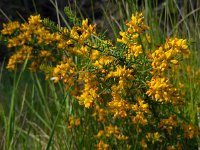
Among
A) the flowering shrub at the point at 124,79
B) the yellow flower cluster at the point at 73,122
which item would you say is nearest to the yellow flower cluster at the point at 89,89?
the flowering shrub at the point at 124,79

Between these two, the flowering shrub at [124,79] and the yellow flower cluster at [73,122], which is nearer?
the flowering shrub at [124,79]

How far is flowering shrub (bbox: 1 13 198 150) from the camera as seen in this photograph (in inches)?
56.1

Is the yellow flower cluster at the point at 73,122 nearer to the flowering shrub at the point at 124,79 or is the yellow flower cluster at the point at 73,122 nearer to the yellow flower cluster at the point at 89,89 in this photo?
the flowering shrub at the point at 124,79

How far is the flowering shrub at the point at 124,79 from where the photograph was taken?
142cm

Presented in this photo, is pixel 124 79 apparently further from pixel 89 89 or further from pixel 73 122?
pixel 73 122

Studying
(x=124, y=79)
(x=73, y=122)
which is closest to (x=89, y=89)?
(x=124, y=79)

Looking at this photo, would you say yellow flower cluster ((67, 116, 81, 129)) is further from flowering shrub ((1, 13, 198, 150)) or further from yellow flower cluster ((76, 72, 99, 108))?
yellow flower cluster ((76, 72, 99, 108))

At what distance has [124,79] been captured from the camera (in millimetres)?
1448

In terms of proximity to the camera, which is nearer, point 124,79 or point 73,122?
point 124,79

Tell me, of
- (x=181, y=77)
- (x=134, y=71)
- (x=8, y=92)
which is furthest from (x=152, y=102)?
(x=8, y=92)

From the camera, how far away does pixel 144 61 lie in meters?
1.44

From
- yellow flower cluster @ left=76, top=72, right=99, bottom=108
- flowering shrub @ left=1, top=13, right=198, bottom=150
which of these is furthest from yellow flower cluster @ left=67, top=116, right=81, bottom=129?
yellow flower cluster @ left=76, top=72, right=99, bottom=108

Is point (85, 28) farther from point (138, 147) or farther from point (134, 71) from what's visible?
point (138, 147)

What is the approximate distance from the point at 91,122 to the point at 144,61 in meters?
0.77
